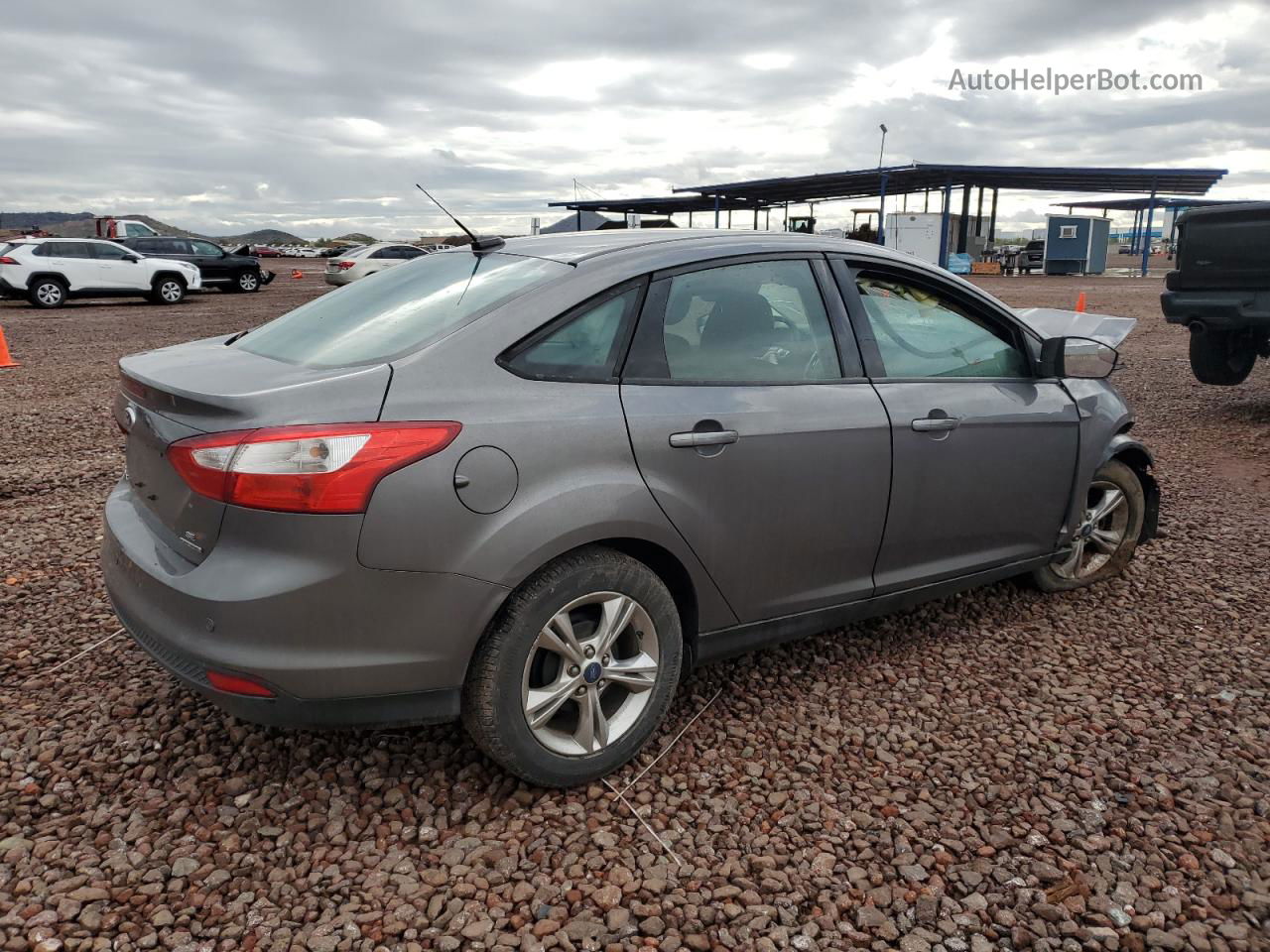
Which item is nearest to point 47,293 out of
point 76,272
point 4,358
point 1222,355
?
point 76,272

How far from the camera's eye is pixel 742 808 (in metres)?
2.79

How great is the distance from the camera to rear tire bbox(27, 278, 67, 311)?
20.2 metres

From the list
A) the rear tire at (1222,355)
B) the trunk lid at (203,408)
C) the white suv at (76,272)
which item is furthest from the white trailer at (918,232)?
the trunk lid at (203,408)

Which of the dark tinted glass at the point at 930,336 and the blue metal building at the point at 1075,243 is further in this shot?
the blue metal building at the point at 1075,243

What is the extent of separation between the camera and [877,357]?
3420 millimetres

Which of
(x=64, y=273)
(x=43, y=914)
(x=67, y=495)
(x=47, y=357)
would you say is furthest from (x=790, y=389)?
(x=64, y=273)

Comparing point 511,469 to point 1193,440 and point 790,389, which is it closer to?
point 790,389

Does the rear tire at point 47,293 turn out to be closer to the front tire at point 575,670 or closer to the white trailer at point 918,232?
the front tire at point 575,670

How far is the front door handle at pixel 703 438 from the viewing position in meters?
2.81

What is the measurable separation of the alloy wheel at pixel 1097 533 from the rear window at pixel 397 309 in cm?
275

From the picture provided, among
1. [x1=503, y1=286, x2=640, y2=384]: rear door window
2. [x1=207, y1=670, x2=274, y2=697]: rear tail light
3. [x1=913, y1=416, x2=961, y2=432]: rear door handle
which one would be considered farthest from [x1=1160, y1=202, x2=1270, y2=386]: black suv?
[x1=207, y1=670, x2=274, y2=697]: rear tail light

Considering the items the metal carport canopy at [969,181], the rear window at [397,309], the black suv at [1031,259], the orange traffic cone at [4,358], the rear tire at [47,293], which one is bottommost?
the orange traffic cone at [4,358]

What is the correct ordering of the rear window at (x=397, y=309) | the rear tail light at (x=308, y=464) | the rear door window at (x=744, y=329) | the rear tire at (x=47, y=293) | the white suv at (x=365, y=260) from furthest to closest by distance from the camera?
the white suv at (x=365, y=260)
the rear tire at (x=47, y=293)
the rear door window at (x=744, y=329)
the rear window at (x=397, y=309)
the rear tail light at (x=308, y=464)

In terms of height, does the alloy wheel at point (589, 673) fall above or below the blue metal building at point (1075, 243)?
below
